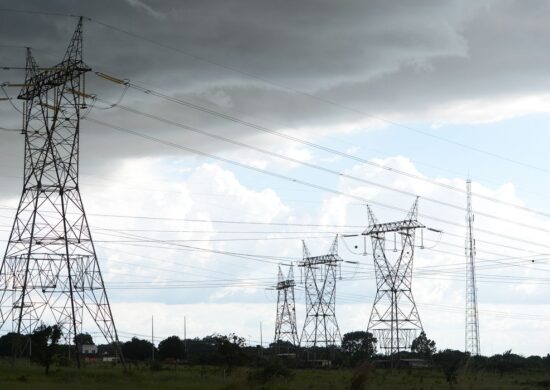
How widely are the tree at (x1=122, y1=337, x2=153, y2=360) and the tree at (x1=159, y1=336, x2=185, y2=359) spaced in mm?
2597

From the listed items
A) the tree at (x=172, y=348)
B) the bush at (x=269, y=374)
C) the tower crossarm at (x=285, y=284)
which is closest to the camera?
the bush at (x=269, y=374)

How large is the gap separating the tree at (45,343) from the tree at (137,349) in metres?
113

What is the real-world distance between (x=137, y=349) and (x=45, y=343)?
11964 centimetres

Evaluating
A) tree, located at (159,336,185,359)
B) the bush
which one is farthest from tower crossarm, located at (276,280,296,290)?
the bush

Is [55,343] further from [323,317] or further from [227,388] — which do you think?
[323,317]

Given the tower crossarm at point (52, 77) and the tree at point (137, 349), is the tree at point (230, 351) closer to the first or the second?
the tower crossarm at point (52, 77)

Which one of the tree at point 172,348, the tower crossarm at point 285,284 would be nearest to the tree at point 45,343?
the tower crossarm at point 285,284

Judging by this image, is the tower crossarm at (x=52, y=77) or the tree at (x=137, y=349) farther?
the tree at (x=137, y=349)

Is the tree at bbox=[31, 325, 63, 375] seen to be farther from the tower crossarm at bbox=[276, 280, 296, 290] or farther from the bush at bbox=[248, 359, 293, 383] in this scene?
the tower crossarm at bbox=[276, 280, 296, 290]

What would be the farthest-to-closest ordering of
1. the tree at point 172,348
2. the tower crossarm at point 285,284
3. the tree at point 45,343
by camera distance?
the tree at point 172,348 < the tower crossarm at point 285,284 < the tree at point 45,343

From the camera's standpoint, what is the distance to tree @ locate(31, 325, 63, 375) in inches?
2682

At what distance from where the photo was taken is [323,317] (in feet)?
440

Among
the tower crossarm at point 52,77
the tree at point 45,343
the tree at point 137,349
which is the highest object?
the tower crossarm at point 52,77

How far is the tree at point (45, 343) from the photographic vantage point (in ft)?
224
